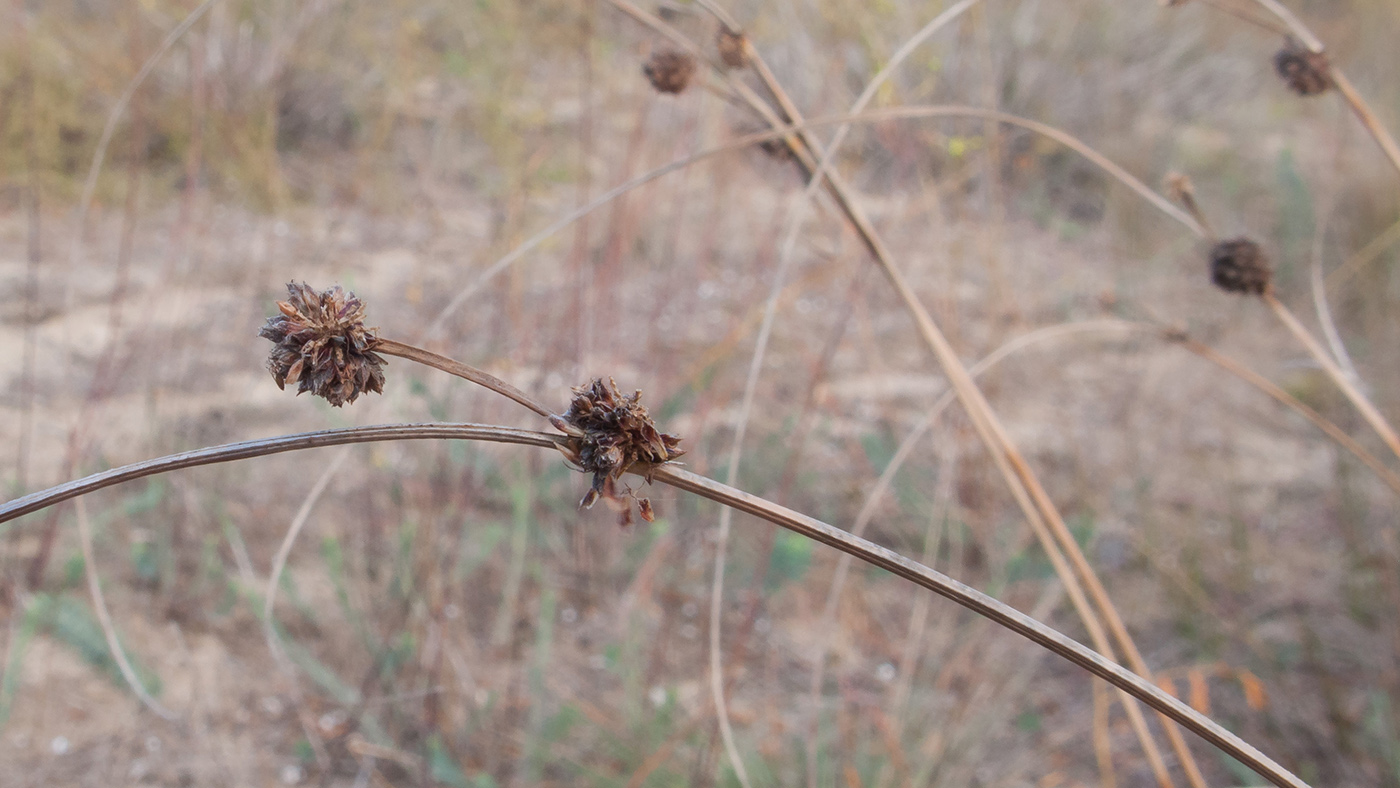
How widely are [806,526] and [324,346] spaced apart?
0.50 feet

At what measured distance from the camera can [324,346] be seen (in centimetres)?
27

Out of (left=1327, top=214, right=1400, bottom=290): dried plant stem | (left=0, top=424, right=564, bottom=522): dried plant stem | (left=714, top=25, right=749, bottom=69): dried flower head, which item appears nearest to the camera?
(left=0, top=424, right=564, bottom=522): dried plant stem

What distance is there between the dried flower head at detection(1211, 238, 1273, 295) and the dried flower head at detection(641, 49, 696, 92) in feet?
1.31

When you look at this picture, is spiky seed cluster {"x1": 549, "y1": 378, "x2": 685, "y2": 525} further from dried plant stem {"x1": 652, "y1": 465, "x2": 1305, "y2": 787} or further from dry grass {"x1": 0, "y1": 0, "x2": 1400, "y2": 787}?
dry grass {"x1": 0, "y1": 0, "x2": 1400, "y2": 787}

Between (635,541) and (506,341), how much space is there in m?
0.50

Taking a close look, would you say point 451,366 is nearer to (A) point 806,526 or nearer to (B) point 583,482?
(A) point 806,526

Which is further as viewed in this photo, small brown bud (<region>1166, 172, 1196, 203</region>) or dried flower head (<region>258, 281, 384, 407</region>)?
small brown bud (<region>1166, 172, 1196, 203</region>)

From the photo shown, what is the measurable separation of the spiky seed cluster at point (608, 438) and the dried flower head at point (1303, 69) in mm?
606

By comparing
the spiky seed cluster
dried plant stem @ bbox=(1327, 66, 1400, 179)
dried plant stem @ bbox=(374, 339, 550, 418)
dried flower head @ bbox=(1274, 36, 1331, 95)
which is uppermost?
dried flower head @ bbox=(1274, 36, 1331, 95)

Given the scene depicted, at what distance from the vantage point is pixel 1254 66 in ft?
13.0

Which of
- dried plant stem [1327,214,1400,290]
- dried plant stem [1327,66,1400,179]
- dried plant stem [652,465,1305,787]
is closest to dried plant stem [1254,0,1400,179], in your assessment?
dried plant stem [1327,66,1400,179]

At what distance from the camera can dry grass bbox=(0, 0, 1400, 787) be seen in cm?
106

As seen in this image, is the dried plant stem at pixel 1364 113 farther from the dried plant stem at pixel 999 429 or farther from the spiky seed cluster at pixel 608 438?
the spiky seed cluster at pixel 608 438

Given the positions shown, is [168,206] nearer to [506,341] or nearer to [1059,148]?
[506,341]
